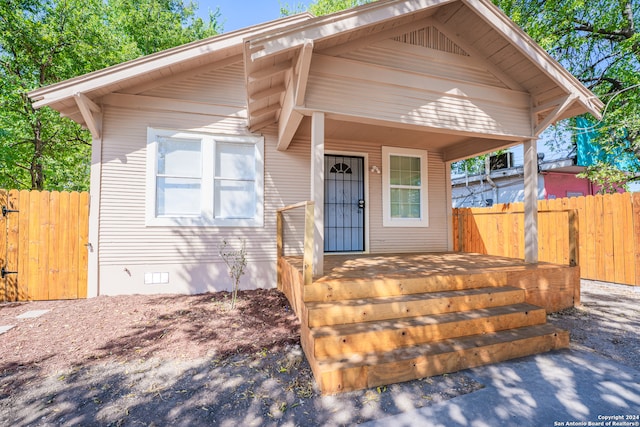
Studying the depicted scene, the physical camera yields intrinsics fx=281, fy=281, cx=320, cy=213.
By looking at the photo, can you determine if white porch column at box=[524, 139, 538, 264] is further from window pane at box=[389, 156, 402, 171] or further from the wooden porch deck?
window pane at box=[389, 156, 402, 171]

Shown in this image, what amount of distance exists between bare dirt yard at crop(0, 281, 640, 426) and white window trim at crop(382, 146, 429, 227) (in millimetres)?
2745

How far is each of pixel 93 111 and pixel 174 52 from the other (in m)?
1.48

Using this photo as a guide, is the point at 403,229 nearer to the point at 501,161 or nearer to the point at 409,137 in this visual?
the point at 409,137

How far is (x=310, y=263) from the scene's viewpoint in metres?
2.81

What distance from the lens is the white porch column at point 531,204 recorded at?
4.20 metres

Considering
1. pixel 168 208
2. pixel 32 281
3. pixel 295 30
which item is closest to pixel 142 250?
pixel 168 208

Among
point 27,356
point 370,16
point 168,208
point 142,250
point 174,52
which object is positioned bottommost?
point 27,356

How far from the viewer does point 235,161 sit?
16.0 ft

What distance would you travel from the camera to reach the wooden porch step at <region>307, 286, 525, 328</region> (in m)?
2.62

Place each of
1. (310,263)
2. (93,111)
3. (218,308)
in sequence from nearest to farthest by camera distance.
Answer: (310,263), (218,308), (93,111)

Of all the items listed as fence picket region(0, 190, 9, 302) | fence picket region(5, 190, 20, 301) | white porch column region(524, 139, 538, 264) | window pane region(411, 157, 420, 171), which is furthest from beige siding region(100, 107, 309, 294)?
white porch column region(524, 139, 538, 264)

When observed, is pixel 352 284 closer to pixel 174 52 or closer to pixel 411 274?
pixel 411 274

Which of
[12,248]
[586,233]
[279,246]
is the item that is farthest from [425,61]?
[12,248]

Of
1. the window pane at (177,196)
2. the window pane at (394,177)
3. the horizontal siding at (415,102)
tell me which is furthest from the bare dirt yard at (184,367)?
the window pane at (394,177)
